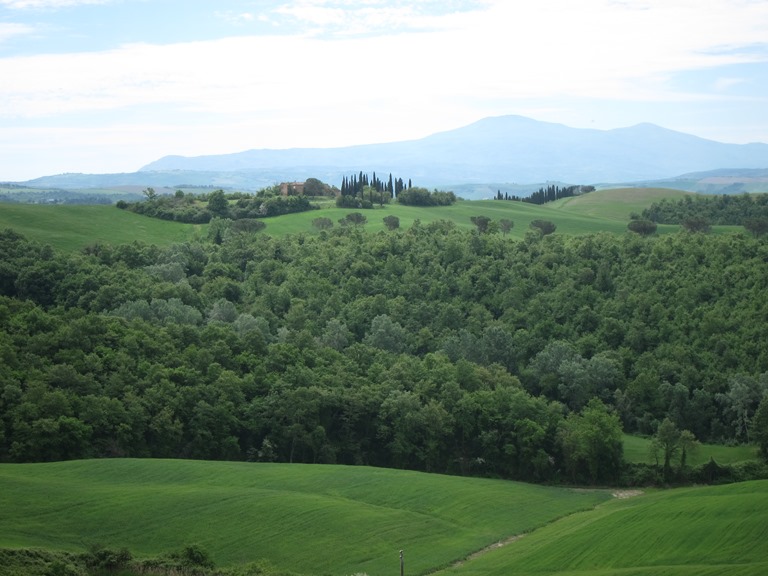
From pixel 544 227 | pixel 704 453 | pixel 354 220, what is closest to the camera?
pixel 704 453

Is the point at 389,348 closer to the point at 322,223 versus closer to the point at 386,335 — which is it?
the point at 386,335

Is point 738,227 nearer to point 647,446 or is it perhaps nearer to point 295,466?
point 647,446

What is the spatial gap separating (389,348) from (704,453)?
39660mm

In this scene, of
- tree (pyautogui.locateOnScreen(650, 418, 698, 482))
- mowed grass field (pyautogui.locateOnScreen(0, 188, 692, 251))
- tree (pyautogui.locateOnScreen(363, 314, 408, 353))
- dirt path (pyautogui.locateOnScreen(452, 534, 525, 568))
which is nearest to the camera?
dirt path (pyautogui.locateOnScreen(452, 534, 525, 568))

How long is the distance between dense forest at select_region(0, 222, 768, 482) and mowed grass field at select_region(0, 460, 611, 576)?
803 centimetres

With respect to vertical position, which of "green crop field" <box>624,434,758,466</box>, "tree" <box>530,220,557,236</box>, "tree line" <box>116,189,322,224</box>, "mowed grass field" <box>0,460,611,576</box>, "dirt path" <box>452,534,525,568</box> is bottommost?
"green crop field" <box>624,434,758,466</box>

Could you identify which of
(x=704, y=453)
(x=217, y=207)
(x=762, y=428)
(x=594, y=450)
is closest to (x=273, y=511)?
(x=594, y=450)

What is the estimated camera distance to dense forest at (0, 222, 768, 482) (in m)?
76.5

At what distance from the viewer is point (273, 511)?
5659 centimetres

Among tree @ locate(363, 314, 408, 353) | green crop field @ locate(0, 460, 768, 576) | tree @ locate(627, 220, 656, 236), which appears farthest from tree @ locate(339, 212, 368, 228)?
green crop field @ locate(0, 460, 768, 576)

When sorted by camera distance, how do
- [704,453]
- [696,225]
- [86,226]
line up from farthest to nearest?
1. [86,226]
2. [696,225]
3. [704,453]

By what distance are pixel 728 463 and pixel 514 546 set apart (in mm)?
31809

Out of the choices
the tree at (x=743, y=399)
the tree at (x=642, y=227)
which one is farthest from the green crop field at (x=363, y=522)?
the tree at (x=642, y=227)

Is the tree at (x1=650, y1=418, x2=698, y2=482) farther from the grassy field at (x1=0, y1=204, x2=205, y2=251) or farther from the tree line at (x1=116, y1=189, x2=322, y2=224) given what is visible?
the tree line at (x1=116, y1=189, x2=322, y2=224)
